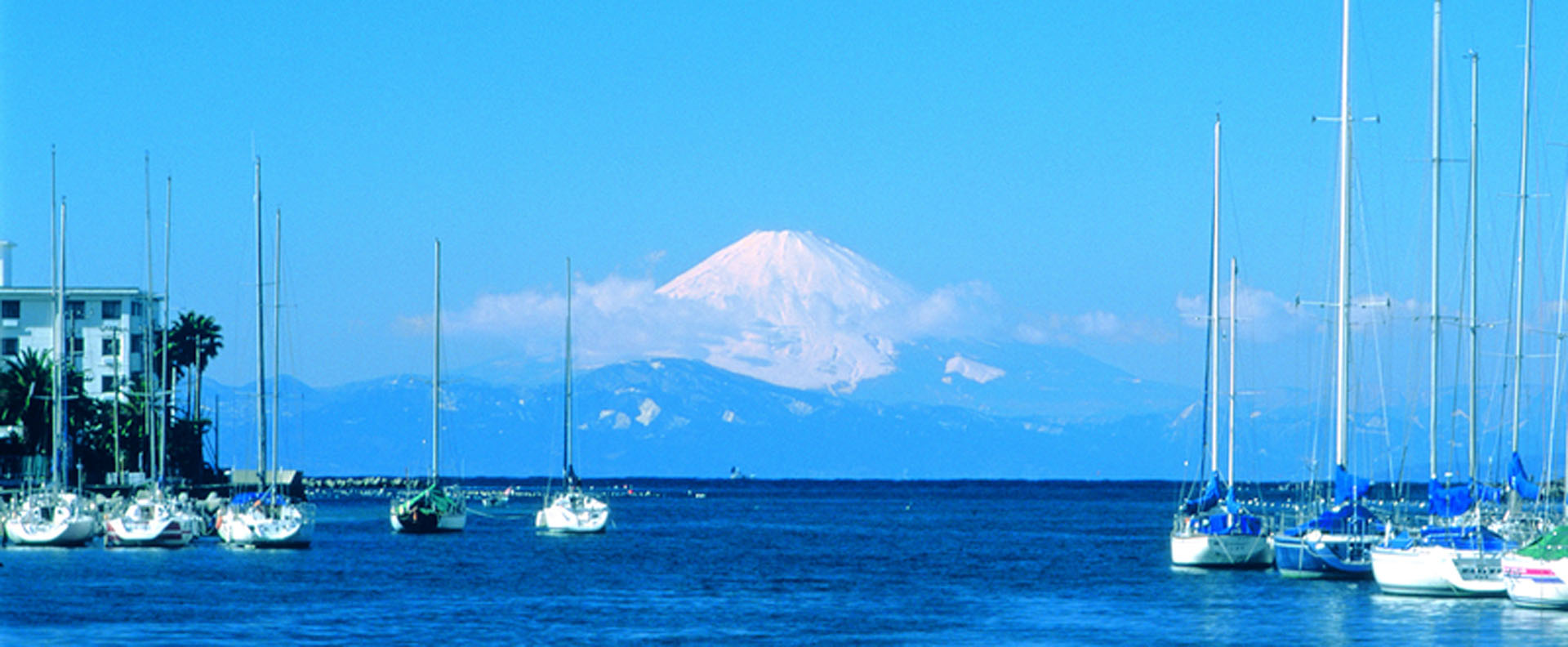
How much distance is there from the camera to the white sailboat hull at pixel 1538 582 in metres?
53.3

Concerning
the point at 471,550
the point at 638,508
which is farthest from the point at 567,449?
the point at 638,508

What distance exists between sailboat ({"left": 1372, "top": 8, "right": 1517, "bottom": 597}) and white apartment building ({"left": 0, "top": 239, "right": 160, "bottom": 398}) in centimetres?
11027

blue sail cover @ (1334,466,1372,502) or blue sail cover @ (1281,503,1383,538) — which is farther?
blue sail cover @ (1281,503,1383,538)

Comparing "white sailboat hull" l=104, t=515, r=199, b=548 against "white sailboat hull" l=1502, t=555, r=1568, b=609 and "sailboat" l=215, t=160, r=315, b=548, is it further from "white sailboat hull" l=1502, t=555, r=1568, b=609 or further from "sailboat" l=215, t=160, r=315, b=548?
"white sailboat hull" l=1502, t=555, r=1568, b=609

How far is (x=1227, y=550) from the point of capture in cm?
7188

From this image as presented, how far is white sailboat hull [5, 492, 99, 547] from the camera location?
292 ft

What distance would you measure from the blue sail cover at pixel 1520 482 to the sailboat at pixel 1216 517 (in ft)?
31.0

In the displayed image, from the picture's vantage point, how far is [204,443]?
156500 millimetres

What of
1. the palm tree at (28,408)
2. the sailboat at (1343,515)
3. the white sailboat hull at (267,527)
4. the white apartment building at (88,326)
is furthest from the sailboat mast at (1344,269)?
the white apartment building at (88,326)

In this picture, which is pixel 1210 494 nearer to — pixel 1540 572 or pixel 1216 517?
pixel 1216 517

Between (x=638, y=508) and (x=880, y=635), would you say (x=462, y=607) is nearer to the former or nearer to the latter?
(x=880, y=635)

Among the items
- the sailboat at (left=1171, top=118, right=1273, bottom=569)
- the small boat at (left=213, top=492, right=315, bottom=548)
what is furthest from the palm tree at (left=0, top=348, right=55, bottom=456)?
the sailboat at (left=1171, top=118, right=1273, bottom=569)

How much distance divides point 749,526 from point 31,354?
48304mm

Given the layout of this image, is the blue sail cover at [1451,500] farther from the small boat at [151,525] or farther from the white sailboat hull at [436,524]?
the white sailboat hull at [436,524]
